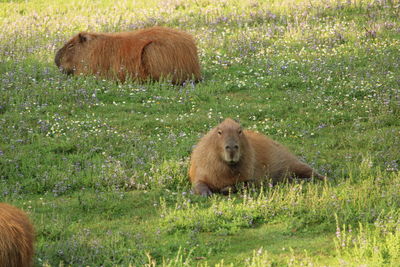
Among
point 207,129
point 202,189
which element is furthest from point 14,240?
point 207,129

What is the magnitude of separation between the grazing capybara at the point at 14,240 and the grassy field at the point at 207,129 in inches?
18.0

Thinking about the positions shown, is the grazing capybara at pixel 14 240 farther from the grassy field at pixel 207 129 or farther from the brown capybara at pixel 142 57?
the brown capybara at pixel 142 57

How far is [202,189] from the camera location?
27.9 feet

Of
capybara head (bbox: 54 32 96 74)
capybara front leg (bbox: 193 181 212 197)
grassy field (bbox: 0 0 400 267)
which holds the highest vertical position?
capybara head (bbox: 54 32 96 74)

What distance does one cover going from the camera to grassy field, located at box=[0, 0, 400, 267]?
22.8ft

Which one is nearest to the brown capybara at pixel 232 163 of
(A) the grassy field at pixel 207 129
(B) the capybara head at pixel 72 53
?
(A) the grassy field at pixel 207 129

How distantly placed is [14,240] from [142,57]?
698cm

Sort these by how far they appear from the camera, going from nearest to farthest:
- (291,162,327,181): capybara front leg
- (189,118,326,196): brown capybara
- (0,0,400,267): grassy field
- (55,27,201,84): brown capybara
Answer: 1. (0,0,400,267): grassy field
2. (189,118,326,196): brown capybara
3. (291,162,327,181): capybara front leg
4. (55,27,201,84): brown capybara

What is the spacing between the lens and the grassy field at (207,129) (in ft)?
22.8

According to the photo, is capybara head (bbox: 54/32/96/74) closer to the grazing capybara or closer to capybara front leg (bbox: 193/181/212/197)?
capybara front leg (bbox: 193/181/212/197)

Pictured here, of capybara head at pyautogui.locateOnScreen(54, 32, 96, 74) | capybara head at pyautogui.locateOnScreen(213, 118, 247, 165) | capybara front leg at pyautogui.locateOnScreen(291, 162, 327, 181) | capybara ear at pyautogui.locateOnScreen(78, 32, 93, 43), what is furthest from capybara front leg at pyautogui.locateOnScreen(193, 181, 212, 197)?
capybara ear at pyautogui.locateOnScreen(78, 32, 93, 43)

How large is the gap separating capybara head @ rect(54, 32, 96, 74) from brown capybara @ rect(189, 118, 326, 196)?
480 cm

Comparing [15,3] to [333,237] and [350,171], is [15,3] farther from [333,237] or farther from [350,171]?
[333,237]

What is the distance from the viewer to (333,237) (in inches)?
277
